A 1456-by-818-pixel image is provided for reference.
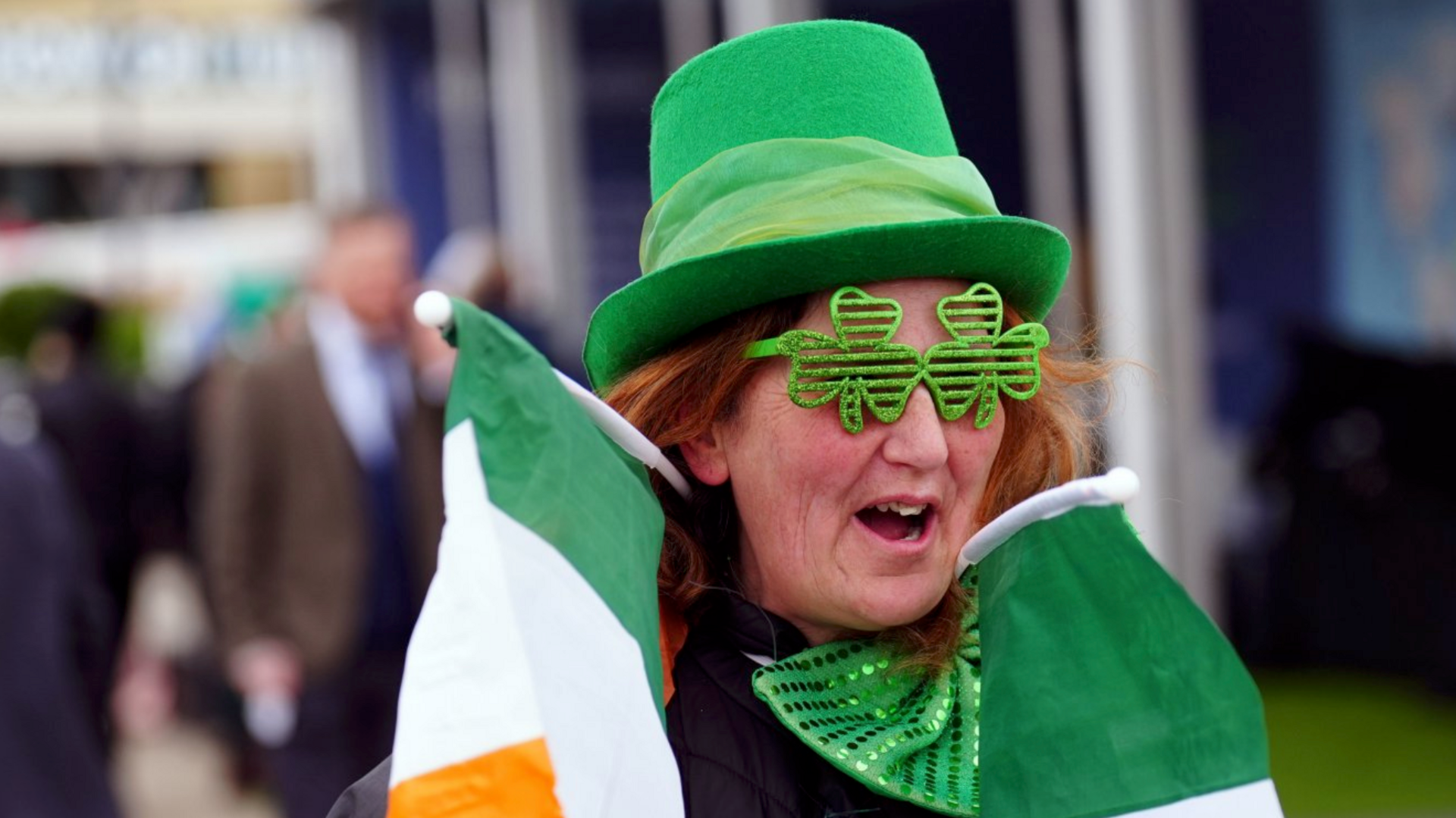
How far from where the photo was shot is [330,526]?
5.27 metres

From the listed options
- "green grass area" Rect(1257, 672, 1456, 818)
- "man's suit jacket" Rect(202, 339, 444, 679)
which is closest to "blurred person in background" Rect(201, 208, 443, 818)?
"man's suit jacket" Rect(202, 339, 444, 679)

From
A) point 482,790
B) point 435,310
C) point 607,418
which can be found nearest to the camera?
point 482,790

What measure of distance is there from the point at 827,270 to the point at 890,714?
42cm

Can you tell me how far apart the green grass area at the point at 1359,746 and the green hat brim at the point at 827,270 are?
494 cm

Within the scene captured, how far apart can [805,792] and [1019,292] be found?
55 cm

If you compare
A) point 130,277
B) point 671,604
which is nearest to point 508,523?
point 671,604

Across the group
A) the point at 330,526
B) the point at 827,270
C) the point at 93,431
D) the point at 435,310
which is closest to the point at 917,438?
the point at 827,270

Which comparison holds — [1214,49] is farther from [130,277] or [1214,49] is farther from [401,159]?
[130,277]

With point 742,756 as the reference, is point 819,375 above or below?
above

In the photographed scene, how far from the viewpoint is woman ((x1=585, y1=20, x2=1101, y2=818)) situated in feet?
6.13

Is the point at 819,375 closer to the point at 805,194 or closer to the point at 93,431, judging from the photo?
the point at 805,194

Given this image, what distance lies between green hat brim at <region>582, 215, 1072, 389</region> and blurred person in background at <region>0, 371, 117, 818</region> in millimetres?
3348

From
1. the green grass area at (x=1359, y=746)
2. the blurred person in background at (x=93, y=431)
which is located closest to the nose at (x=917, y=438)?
the green grass area at (x=1359, y=746)

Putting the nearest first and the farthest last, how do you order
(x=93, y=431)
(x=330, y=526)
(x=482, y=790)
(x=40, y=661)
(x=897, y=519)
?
(x=482, y=790), (x=897, y=519), (x=40, y=661), (x=330, y=526), (x=93, y=431)
